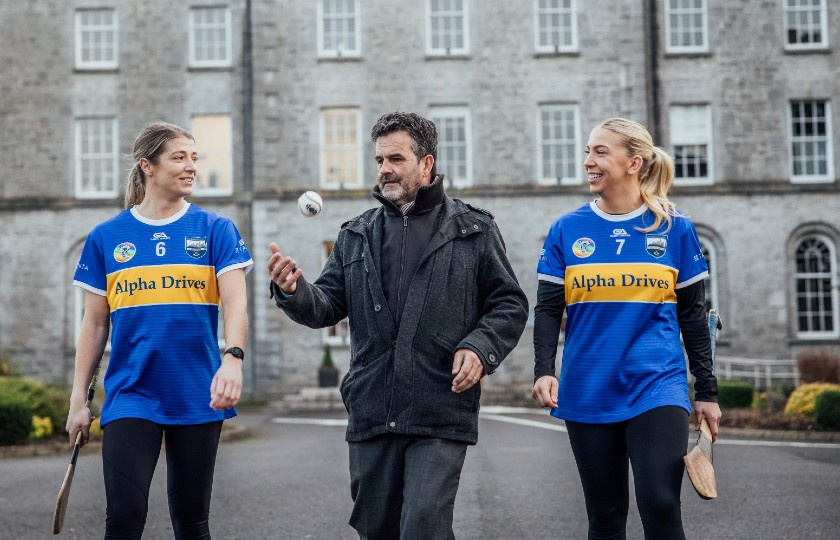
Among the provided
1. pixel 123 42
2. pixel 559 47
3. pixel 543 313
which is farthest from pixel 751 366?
pixel 543 313

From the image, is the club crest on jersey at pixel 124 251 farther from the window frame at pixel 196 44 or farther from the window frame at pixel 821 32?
the window frame at pixel 821 32

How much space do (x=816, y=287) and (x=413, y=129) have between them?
2678 centimetres

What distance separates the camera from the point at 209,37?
2997 cm

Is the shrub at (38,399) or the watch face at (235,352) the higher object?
the watch face at (235,352)

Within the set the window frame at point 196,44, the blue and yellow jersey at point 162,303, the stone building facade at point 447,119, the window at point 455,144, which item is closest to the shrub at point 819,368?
the stone building facade at point 447,119

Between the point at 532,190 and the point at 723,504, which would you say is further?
the point at 532,190

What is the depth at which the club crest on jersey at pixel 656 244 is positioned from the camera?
502cm

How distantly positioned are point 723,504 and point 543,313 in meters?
4.93

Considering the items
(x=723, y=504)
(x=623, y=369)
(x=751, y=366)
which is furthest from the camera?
(x=751, y=366)

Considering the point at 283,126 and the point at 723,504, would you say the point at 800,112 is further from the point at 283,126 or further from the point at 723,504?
the point at 723,504

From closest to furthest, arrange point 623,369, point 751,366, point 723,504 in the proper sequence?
1. point 623,369
2. point 723,504
3. point 751,366

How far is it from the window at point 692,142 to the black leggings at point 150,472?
85.7 ft

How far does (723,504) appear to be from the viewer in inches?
363

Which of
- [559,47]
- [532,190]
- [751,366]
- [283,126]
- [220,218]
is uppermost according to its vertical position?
[559,47]
